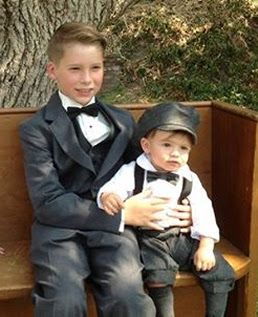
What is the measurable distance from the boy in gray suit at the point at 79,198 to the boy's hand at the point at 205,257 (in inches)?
5.7

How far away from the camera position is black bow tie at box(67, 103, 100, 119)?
279 centimetres

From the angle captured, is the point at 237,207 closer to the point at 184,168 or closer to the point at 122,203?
the point at 184,168

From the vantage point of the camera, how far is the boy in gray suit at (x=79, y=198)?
2.43 meters

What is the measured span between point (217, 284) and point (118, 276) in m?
0.42

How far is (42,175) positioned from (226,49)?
519 cm

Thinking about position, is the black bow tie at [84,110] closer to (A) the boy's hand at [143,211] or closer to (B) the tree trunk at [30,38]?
(A) the boy's hand at [143,211]

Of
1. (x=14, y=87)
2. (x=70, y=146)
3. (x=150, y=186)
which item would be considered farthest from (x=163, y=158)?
(x=14, y=87)

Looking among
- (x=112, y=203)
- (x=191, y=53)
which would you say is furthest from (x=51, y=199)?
(x=191, y=53)

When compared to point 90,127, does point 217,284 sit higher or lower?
lower

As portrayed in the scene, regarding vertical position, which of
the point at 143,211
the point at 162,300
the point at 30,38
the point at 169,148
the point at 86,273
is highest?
the point at 30,38

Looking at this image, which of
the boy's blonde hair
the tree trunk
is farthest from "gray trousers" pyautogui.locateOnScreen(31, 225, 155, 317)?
the tree trunk

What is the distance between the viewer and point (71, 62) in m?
2.73

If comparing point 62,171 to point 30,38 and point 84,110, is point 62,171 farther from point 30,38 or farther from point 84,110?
point 30,38

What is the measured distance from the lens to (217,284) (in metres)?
2.59
